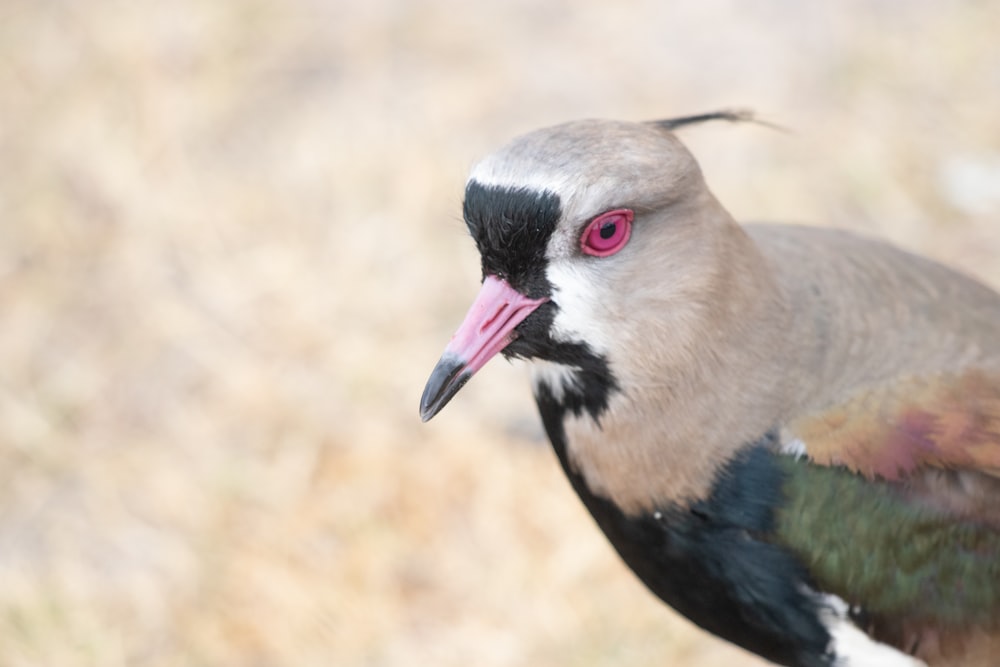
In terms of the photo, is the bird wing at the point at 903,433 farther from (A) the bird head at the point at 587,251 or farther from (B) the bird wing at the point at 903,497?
(A) the bird head at the point at 587,251

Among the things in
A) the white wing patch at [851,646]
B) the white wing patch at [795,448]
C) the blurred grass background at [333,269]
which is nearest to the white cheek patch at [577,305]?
the white wing patch at [795,448]

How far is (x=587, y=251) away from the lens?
163 centimetres

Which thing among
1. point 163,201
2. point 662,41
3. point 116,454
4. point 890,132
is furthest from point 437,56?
point 116,454

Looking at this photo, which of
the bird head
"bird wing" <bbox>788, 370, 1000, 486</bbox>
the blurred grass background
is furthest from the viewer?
the blurred grass background

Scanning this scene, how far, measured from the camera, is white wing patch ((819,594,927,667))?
182 cm

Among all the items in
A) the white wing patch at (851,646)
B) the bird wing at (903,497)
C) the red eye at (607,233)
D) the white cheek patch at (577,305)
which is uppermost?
the red eye at (607,233)

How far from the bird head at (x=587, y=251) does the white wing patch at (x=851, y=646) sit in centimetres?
49

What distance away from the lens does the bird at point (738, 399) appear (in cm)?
164

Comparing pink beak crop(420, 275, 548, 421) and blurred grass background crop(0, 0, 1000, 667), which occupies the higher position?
blurred grass background crop(0, 0, 1000, 667)

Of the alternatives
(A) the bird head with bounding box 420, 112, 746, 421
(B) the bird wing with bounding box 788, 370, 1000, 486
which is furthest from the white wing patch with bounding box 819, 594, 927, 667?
(A) the bird head with bounding box 420, 112, 746, 421

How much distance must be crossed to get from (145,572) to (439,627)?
2.45 ft

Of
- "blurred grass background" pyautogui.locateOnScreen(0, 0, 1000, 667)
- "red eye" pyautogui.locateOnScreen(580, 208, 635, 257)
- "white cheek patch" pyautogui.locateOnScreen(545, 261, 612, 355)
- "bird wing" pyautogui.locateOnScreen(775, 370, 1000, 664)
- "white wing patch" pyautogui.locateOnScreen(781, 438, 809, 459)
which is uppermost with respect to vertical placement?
"blurred grass background" pyautogui.locateOnScreen(0, 0, 1000, 667)

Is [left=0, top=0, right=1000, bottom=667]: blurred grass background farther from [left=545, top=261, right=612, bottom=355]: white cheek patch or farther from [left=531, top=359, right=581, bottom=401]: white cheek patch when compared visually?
[left=545, top=261, right=612, bottom=355]: white cheek patch

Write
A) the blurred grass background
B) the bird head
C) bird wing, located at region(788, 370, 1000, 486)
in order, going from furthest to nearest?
the blurred grass background → bird wing, located at region(788, 370, 1000, 486) → the bird head
